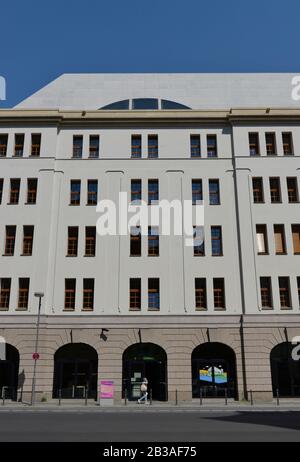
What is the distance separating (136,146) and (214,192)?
290 inches

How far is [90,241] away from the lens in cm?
3388

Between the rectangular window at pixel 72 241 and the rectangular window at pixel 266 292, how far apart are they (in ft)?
45.4

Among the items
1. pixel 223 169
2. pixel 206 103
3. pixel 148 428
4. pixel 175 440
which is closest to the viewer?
pixel 175 440

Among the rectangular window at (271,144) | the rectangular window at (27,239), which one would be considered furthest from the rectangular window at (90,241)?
the rectangular window at (271,144)

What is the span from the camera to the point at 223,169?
117ft

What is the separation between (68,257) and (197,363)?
1197cm

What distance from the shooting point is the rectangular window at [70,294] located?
32.5 metres

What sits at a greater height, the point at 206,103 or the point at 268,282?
the point at 206,103

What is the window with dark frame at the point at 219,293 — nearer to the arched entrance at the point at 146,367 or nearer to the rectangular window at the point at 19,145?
the arched entrance at the point at 146,367

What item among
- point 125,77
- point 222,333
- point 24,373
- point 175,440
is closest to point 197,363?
point 222,333

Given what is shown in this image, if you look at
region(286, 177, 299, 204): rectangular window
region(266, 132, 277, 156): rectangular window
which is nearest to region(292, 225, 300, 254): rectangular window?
region(286, 177, 299, 204): rectangular window
